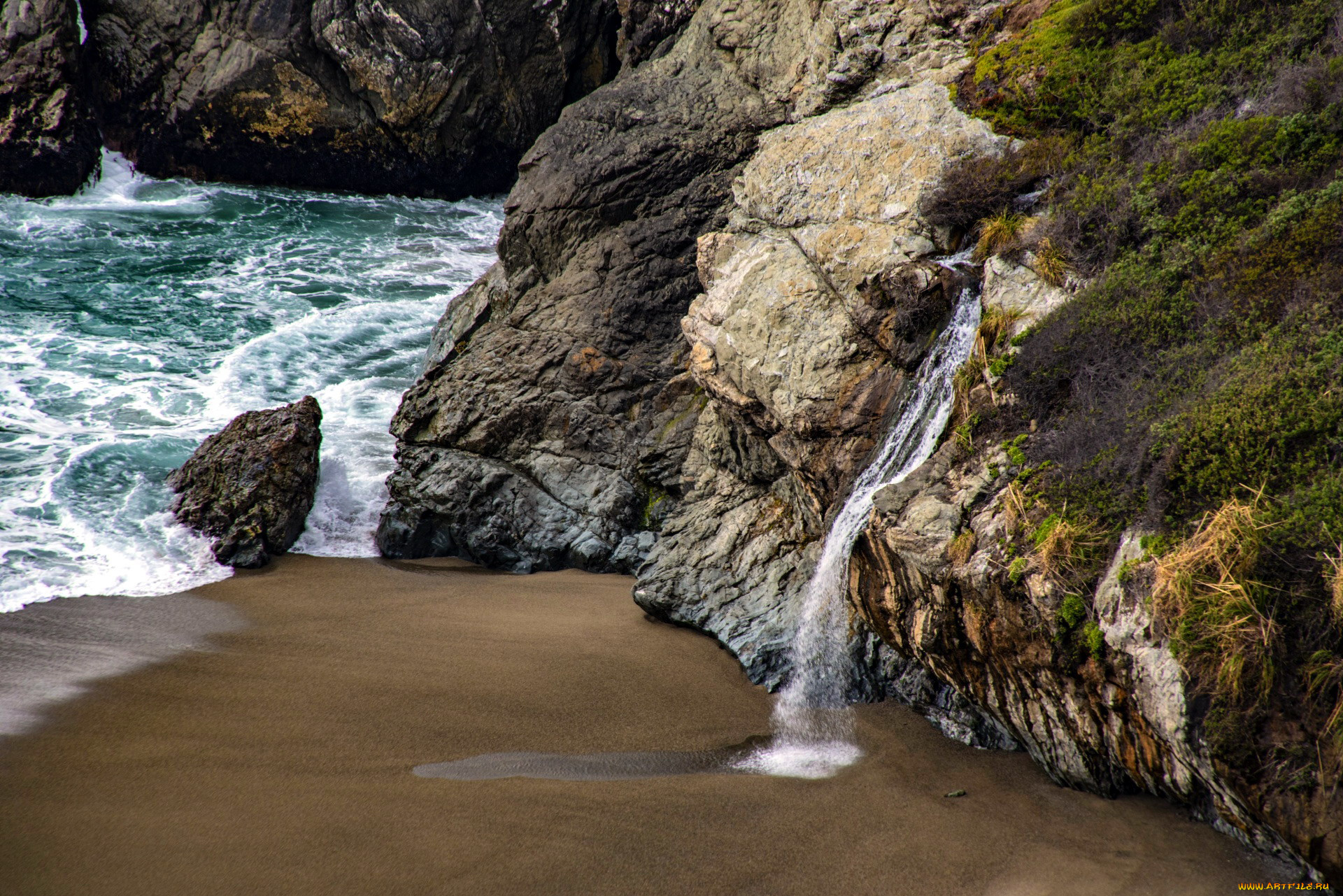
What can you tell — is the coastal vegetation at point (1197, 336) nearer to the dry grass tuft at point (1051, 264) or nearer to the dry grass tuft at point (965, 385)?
the dry grass tuft at point (1051, 264)

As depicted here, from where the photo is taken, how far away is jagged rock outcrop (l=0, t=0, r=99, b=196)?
24500 mm

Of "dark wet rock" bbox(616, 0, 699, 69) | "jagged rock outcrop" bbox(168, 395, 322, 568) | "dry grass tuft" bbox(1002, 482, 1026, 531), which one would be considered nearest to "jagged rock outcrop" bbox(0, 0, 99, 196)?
"jagged rock outcrop" bbox(168, 395, 322, 568)

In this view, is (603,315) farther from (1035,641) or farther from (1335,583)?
(1335,583)

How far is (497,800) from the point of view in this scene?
22.6 feet

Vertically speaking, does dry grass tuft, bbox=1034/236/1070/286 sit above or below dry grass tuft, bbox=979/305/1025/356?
above

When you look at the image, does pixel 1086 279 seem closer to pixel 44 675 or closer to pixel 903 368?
pixel 903 368

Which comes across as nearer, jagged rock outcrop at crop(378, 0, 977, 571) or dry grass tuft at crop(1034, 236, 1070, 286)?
dry grass tuft at crop(1034, 236, 1070, 286)

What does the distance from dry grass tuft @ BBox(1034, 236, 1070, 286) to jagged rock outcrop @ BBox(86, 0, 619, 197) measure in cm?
2517

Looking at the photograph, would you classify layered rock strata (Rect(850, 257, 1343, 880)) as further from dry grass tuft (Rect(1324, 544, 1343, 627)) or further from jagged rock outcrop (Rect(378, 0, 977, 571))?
jagged rock outcrop (Rect(378, 0, 977, 571))

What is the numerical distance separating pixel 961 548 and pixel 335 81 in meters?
28.9

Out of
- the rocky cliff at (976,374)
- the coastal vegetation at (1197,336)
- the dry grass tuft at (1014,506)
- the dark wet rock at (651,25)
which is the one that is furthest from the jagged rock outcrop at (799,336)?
the dark wet rock at (651,25)

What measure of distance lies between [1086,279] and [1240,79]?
3.08m

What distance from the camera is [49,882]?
19.3 ft

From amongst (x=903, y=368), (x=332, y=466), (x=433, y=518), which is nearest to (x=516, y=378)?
(x=433, y=518)
